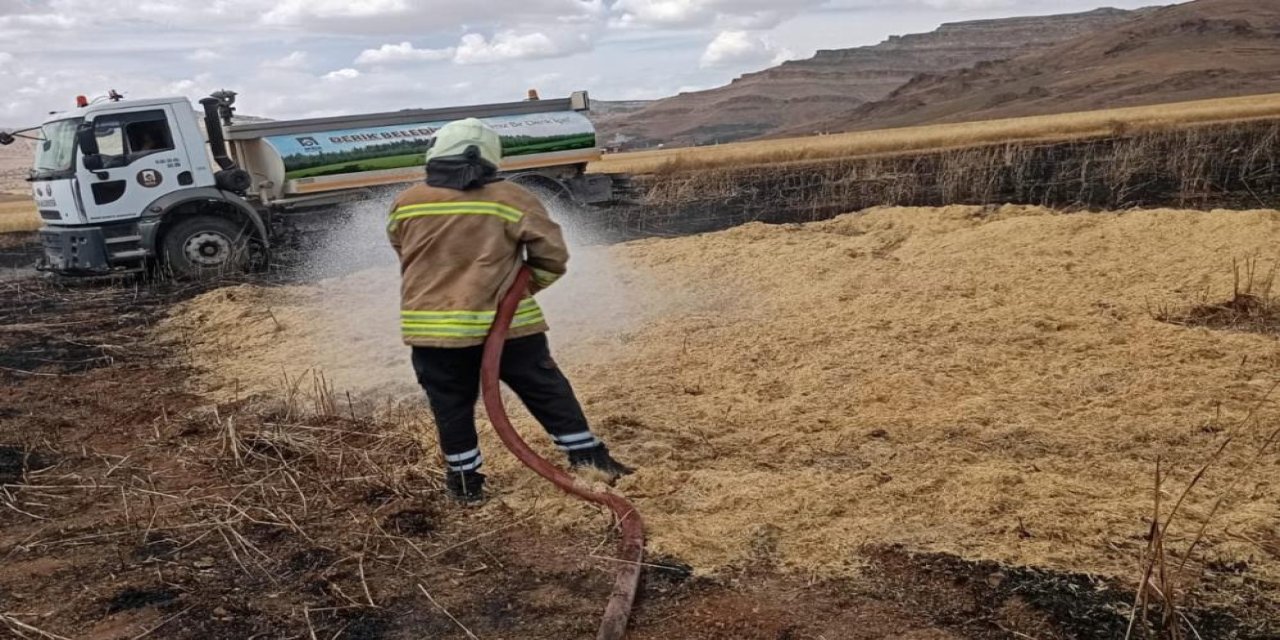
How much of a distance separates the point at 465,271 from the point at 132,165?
9836 millimetres

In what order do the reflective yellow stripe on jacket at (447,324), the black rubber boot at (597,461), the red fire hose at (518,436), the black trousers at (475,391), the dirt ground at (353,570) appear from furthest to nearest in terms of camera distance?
the black rubber boot at (597,461) → the black trousers at (475,391) → the reflective yellow stripe on jacket at (447,324) → the red fire hose at (518,436) → the dirt ground at (353,570)

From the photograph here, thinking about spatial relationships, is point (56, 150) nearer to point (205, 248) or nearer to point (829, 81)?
point (205, 248)

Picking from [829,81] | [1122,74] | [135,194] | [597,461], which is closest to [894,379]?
[597,461]

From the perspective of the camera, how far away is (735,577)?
11.5 feet

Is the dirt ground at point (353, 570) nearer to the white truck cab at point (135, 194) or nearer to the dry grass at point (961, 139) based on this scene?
the white truck cab at point (135, 194)

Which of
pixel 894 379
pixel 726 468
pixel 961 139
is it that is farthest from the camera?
pixel 961 139

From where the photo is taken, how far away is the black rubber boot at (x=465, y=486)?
4367 mm

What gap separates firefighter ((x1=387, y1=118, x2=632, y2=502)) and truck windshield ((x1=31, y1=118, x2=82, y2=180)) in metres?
9.73

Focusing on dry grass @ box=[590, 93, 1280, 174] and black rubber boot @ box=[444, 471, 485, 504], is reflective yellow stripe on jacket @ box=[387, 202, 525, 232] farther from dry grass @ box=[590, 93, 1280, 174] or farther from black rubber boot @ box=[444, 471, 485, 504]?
dry grass @ box=[590, 93, 1280, 174]

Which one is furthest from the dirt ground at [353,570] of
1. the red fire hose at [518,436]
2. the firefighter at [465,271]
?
the firefighter at [465,271]

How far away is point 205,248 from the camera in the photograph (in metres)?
12.6

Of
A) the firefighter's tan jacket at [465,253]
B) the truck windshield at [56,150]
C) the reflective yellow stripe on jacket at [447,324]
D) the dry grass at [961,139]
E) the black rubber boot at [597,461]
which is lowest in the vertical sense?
the dry grass at [961,139]

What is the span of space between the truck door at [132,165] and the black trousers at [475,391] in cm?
954

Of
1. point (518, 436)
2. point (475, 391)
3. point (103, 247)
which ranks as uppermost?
point (103, 247)
